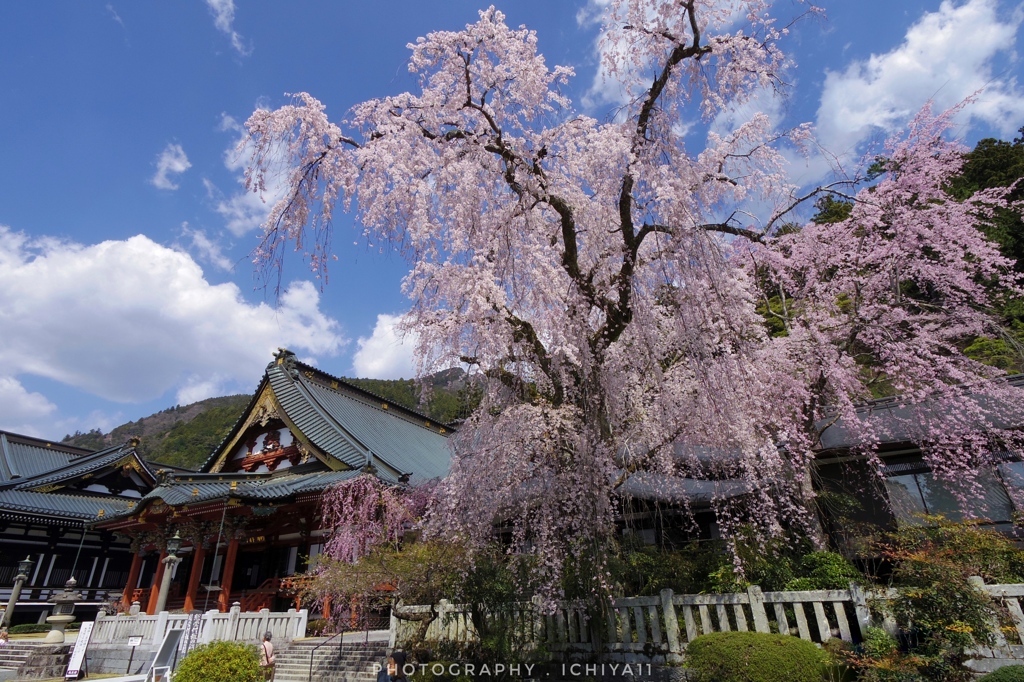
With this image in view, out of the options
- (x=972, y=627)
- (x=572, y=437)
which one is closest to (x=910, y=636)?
(x=972, y=627)

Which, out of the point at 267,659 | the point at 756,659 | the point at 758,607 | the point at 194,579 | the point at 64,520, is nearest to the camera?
the point at 756,659

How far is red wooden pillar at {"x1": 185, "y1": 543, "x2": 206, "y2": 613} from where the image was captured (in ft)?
48.3

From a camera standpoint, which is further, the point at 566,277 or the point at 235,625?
the point at 235,625

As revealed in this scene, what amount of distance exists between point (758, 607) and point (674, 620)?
1216mm

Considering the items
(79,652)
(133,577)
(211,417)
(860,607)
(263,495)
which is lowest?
(79,652)

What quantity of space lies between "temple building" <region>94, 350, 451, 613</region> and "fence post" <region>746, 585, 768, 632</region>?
30.3 feet

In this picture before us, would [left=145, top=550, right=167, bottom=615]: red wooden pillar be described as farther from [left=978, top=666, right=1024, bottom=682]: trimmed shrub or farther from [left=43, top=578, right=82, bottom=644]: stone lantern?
[left=978, top=666, right=1024, bottom=682]: trimmed shrub

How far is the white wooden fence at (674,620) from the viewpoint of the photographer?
6969 millimetres

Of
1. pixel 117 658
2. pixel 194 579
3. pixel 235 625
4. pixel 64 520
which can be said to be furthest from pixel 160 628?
pixel 64 520

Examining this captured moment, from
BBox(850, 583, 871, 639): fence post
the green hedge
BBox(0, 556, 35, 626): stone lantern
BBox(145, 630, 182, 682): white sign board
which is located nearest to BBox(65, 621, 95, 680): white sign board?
BBox(145, 630, 182, 682): white sign board

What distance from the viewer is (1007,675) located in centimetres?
516

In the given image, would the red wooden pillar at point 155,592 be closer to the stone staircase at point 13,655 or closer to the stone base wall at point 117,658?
the stone base wall at point 117,658

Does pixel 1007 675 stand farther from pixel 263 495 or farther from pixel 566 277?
pixel 263 495

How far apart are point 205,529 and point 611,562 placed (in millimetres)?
13000
